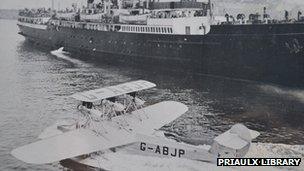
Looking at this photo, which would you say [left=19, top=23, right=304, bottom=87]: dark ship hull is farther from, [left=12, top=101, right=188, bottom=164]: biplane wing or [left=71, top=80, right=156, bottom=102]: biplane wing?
[left=71, top=80, right=156, bottom=102]: biplane wing

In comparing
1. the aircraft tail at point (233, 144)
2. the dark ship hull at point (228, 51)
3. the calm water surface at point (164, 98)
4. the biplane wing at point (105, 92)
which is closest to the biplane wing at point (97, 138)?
the biplane wing at point (105, 92)

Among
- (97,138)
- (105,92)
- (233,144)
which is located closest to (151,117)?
(105,92)

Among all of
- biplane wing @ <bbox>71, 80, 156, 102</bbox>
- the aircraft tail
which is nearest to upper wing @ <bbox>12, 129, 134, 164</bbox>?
biplane wing @ <bbox>71, 80, 156, 102</bbox>

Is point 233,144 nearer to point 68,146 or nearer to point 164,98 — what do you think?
point 68,146

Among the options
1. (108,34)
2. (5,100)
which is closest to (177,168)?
(5,100)

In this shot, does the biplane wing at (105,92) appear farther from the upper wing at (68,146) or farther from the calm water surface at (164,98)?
the calm water surface at (164,98)
